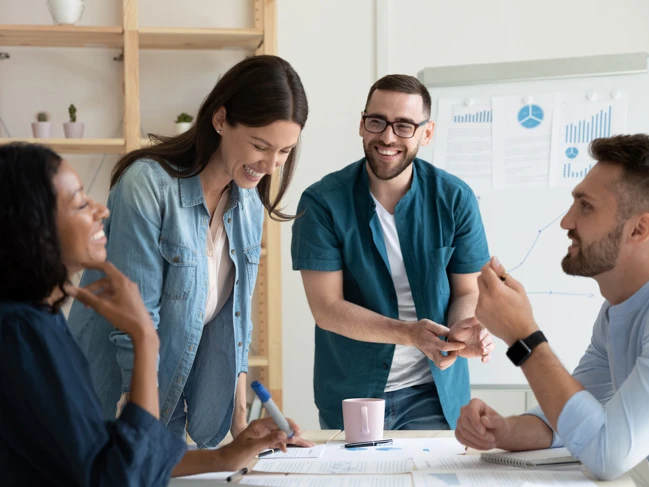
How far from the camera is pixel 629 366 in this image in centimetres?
162

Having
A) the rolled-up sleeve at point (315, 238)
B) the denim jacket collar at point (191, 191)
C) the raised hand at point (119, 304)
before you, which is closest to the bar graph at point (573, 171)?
the rolled-up sleeve at point (315, 238)

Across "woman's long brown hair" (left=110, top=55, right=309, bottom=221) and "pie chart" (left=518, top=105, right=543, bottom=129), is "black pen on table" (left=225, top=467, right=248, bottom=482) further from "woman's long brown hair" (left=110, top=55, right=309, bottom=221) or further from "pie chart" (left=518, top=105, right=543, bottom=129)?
"pie chart" (left=518, top=105, right=543, bottom=129)

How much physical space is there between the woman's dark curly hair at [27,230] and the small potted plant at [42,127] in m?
2.45

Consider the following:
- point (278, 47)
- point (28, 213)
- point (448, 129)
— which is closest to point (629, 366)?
point (28, 213)

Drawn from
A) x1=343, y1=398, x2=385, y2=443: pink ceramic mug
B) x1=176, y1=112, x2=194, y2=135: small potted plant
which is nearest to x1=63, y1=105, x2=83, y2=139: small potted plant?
x1=176, y1=112, x2=194, y2=135: small potted plant

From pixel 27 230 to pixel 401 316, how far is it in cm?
141

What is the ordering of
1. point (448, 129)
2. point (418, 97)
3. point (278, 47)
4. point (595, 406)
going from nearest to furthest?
point (595, 406), point (418, 97), point (448, 129), point (278, 47)

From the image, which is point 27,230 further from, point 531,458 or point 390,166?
point 390,166

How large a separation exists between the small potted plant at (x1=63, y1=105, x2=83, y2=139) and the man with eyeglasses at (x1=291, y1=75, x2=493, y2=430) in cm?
147

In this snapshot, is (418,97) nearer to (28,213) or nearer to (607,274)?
(607,274)

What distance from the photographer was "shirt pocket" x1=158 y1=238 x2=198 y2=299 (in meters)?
1.74

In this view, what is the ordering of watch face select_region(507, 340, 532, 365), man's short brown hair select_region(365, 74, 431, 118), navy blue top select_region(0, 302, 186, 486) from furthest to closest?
man's short brown hair select_region(365, 74, 431, 118) → watch face select_region(507, 340, 532, 365) → navy blue top select_region(0, 302, 186, 486)

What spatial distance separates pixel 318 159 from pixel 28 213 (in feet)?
9.09

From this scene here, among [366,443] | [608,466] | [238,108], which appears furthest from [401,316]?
[608,466]
